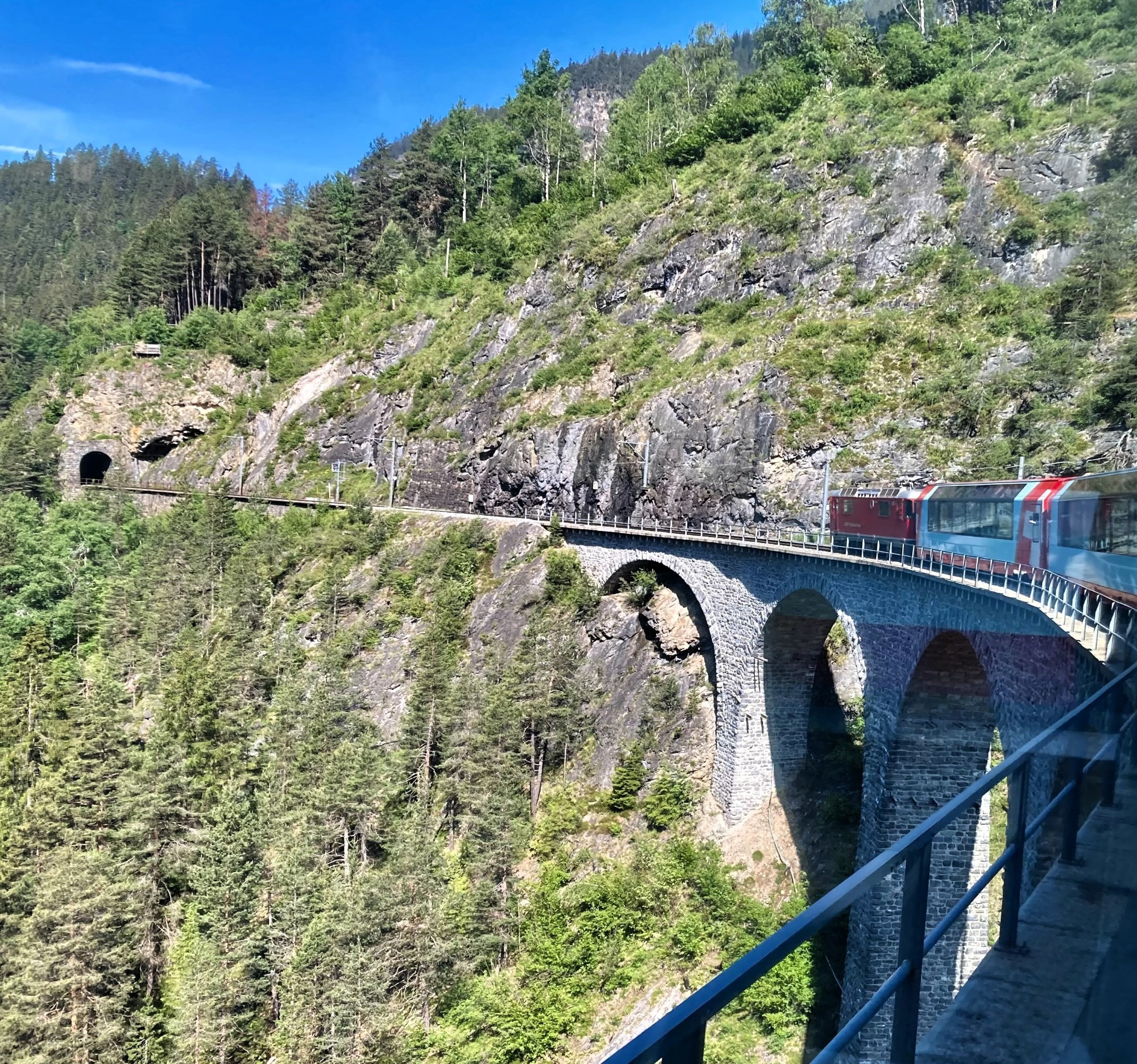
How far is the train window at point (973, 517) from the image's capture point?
55.5 feet

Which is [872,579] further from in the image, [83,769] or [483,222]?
[483,222]

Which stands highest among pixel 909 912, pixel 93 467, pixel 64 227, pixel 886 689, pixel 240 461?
pixel 64 227

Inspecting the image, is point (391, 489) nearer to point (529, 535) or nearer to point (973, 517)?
point (529, 535)

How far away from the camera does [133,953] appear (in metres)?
20.6

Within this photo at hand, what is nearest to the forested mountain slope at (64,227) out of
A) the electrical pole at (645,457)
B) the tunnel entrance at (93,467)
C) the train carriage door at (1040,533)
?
the tunnel entrance at (93,467)

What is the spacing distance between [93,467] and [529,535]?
164ft

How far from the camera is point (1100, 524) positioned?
12.1 m

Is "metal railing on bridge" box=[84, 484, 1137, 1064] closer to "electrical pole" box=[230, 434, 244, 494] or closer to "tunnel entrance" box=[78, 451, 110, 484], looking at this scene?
"electrical pole" box=[230, 434, 244, 494]

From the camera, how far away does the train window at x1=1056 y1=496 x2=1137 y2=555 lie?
10.8 metres

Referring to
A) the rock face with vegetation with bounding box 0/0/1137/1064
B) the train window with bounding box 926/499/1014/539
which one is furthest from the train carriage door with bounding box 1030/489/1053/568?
the rock face with vegetation with bounding box 0/0/1137/1064

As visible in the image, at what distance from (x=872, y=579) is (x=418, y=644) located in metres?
21.8

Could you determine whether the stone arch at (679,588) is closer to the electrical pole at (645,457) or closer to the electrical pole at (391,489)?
the electrical pole at (645,457)

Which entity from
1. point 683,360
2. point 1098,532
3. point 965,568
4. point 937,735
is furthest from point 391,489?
point 1098,532

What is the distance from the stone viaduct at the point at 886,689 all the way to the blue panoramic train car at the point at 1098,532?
1.08 metres
